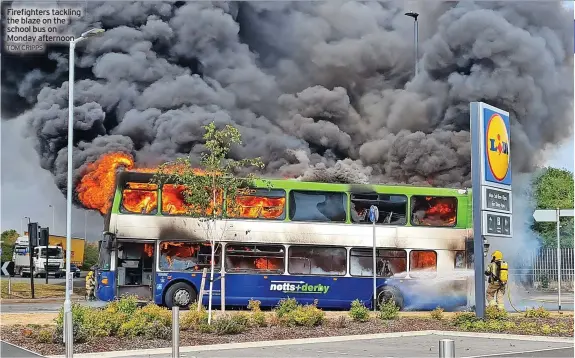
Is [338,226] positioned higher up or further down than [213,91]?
further down

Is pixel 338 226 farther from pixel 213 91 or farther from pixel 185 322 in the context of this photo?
pixel 213 91

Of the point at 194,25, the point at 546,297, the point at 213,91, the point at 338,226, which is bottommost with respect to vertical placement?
the point at 546,297

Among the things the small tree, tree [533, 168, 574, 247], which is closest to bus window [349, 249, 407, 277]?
the small tree

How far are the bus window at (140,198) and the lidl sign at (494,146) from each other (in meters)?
10.00

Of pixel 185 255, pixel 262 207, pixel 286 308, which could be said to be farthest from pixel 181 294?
pixel 286 308

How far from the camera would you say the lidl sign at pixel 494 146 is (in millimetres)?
19953

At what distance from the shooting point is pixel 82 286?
3509cm

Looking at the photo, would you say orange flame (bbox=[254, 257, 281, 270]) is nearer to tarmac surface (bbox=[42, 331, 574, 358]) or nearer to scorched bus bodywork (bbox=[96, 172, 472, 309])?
scorched bus bodywork (bbox=[96, 172, 472, 309])

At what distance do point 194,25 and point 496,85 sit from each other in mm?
18224

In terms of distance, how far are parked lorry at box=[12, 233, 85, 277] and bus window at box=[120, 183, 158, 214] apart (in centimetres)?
1845

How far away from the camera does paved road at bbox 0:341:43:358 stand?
46.7 ft

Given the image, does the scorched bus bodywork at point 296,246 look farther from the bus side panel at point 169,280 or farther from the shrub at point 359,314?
the shrub at point 359,314

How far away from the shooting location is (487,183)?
65.4 feet

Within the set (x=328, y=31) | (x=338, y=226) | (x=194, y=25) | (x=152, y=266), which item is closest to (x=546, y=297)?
(x=338, y=226)
